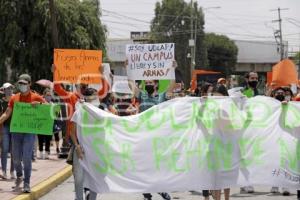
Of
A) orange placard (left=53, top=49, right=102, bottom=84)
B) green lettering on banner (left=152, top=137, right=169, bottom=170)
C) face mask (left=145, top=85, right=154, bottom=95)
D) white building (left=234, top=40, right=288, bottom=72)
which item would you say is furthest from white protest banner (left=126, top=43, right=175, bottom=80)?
white building (left=234, top=40, right=288, bottom=72)

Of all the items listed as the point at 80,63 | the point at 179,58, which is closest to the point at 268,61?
the point at 179,58

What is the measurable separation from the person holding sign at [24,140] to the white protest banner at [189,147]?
1773mm

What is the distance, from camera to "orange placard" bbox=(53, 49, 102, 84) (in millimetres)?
13711

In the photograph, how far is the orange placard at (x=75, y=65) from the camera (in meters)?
13.7

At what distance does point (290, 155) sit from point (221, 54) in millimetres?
92280

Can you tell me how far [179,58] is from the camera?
274 feet

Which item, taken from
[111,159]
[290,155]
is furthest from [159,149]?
[290,155]

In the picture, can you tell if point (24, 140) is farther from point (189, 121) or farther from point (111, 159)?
point (189, 121)

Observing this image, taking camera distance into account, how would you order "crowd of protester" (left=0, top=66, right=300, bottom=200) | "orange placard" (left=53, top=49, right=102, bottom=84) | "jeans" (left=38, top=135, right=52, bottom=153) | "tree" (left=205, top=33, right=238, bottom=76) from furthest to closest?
"tree" (left=205, top=33, right=238, bottom=76) → "jeans" (left=38, top=135, right=52, bottom=153) → "orange placard" (left=53, top=49, right=102, bottom=84) → "crowd of protester" (left=0, top=66, right=300, bottom=200)

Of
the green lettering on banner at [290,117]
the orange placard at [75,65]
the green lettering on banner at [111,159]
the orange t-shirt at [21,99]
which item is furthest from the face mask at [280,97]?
the orange placard at [75,65]

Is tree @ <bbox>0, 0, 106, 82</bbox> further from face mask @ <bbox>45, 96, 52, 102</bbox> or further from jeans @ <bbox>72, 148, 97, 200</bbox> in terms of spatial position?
jeans @ <bbox>72, 148, 97, 200</bbox>

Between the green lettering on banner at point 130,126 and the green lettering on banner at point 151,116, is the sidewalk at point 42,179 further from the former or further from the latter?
the green lettering on banner at point 151,116

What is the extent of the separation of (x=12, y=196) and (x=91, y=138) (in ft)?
6.42

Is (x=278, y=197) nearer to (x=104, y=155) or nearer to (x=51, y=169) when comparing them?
(x=104, y=155)
